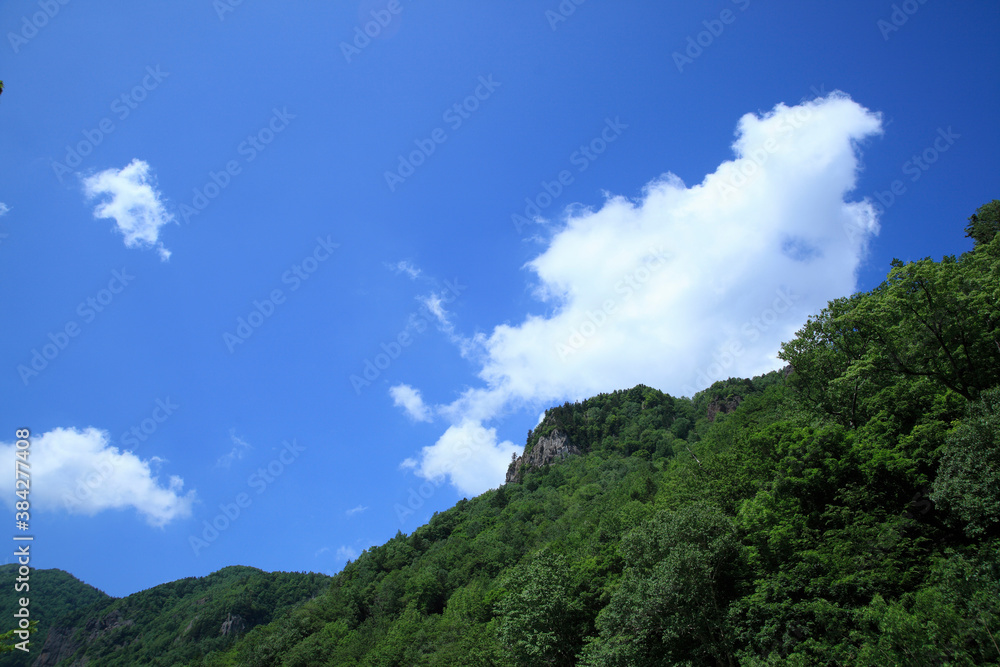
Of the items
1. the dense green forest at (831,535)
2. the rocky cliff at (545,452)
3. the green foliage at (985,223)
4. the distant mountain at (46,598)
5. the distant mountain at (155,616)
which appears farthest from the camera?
the rocky cliff at (545,452)

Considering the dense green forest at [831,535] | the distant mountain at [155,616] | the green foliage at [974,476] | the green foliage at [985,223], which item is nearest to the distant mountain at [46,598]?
the distant mountain at [155,616]

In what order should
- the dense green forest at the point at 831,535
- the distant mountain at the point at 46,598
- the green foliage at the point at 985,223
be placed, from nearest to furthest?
the dense green forest at the point at 831,535 → the green foliage at the point at 985,223 → the distant mountain at the point at 46,598

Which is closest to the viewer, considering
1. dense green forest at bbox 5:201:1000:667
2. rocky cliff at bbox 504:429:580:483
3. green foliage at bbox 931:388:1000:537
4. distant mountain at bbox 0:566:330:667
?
green foliage at bbox 931:388:1000:537

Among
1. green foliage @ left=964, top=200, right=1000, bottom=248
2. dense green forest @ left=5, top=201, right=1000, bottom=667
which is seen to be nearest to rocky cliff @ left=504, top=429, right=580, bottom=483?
dense green forest @ left=5, top=201, right=1000, bottom=667

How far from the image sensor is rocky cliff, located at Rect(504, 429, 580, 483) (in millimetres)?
135637

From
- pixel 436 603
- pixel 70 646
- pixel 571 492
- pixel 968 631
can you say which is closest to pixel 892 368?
pixel 968 631

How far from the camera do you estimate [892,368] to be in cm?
2881

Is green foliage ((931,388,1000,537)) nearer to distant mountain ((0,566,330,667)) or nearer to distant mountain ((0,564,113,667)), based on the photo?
distant mountain ((0,566,330,667))

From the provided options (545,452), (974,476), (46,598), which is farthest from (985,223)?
(46,598)

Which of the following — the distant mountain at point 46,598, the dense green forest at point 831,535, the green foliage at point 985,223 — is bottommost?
the dense green forest at point 831,535

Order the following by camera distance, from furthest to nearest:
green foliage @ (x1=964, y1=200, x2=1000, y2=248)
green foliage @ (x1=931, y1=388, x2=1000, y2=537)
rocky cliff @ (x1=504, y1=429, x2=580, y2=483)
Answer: rocky cliff @ (x1=504, y1=429, x2=580, y2=483)
green foliage @ (x1=964, y1=200, x2=1000, y2=248)
green foliage @ (x1=931, y1=388, x2=1000, y2=537)

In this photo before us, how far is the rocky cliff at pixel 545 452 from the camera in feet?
445

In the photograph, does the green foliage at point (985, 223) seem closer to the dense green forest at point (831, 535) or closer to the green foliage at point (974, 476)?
the dense green forest at point (831, 535)

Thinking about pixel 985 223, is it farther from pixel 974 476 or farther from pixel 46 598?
pixel 46 598
